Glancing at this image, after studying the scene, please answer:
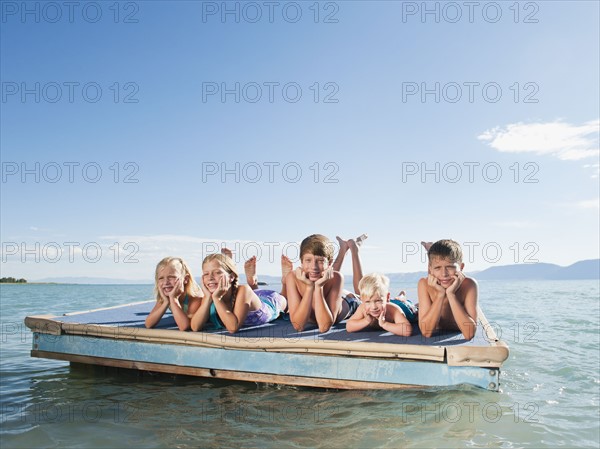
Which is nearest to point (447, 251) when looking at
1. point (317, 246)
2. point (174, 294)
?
point (317, 246)

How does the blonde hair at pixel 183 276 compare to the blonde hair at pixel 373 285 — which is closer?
the blonde hair at pixel 373 285

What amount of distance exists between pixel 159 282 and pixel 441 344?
2.80m

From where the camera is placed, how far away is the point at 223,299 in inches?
179

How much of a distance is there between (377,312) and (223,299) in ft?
5.11

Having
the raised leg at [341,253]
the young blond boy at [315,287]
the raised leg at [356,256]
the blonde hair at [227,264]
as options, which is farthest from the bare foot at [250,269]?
the young blond boy at [315,287]

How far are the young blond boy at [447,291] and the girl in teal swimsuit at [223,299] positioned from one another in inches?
68.3

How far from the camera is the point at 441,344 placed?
3807 mm

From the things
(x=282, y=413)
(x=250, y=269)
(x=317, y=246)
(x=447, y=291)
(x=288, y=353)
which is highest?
(x=317, y=246)

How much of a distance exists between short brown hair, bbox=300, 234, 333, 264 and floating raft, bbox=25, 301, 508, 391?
30.7 inches

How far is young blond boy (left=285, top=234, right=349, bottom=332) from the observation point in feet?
13.8

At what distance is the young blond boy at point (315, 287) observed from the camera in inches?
165

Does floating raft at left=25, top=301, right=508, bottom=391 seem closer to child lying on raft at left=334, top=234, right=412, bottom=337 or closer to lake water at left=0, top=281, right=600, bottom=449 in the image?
child lying on raft at left=334, top=234, right=412, bottom=337

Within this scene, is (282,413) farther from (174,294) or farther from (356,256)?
(356,256)

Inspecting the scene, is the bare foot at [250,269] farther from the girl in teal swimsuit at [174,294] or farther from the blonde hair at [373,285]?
the blonde hair at [373,285]
